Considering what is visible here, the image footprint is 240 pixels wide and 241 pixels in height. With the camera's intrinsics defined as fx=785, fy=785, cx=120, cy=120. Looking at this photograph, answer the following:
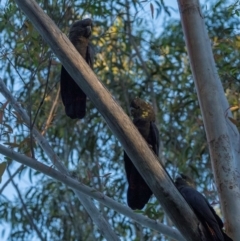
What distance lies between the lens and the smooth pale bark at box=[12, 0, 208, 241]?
2.88 m

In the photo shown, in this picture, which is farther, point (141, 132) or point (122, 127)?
point (141, 132)

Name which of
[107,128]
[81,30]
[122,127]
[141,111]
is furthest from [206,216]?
[107,128]

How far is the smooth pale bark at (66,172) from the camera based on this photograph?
11.8 ft

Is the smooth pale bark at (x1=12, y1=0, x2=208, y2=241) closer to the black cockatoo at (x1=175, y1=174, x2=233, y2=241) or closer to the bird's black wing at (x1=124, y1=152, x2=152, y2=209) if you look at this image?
the black cockatoo at (x1=175, y1=174, x2=233, y2=241)

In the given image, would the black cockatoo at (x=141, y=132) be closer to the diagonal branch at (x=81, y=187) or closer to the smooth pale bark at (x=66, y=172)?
the diagonal branch at (x=81, y=187)

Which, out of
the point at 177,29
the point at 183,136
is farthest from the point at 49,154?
the point at 177,29

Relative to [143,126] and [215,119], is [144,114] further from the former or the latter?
Result: [215,119]

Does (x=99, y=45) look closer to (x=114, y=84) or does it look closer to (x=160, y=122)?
(x=114, y=84)

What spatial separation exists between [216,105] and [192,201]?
0.62 meters

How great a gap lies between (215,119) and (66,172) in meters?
0.72

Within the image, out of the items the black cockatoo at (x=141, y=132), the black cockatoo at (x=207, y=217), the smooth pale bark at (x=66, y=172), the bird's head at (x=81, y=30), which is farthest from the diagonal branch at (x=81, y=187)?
the bird's head at (x=81, y=30)

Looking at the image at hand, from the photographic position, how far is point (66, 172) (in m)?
3.57

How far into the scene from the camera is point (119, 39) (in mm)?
6641

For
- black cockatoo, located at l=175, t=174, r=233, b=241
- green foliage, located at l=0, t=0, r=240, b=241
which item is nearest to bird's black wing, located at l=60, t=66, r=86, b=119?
black cockatoo, located at l=175, t=174, r=233, b=241
